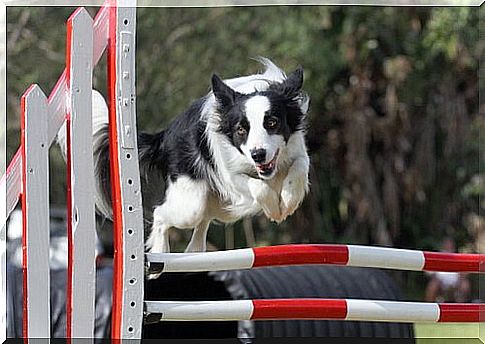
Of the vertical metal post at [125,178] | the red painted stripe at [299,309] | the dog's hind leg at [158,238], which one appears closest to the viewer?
the vertical metal post at [125,178]

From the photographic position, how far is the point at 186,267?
2.24 metres

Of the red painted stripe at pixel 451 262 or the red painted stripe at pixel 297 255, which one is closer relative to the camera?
the red painted stripe at pixel 297 255

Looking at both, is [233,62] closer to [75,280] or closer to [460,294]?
[460,294]

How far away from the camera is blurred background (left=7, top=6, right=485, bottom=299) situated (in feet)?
20.9

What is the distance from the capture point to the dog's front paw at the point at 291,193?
8.35 ft

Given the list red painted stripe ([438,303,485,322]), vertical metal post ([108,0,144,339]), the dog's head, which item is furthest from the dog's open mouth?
red painted stripe ([438,303,485,322])

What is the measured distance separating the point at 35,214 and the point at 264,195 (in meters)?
0.58

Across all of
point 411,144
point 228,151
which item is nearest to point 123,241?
point 228,151

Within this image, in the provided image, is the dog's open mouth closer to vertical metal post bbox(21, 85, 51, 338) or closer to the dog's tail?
the dog's tail

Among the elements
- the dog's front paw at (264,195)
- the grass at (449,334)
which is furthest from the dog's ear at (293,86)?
the grass at (449,334)

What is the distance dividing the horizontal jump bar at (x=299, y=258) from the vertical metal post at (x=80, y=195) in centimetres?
14

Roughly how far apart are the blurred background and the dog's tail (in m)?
3.47

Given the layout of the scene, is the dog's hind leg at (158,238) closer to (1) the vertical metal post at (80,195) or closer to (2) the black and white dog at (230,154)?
(2) the black and white dog at (230,154)

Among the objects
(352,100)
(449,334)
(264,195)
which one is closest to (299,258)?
(264,195)
